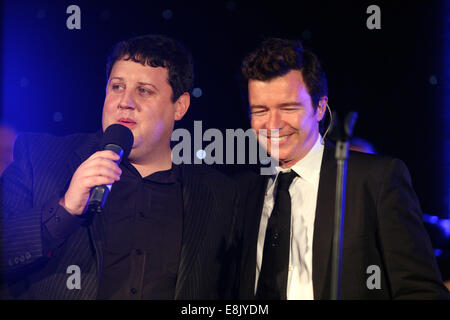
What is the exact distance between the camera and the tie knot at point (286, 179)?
7.65 ft

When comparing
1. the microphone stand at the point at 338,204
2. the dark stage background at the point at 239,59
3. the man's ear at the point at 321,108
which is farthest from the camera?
the dark stage background at the point at 239,59

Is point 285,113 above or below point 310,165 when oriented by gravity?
above

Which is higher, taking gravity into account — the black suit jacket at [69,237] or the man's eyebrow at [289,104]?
the man's eyebrow at [289,104]

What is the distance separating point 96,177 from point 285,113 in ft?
3.66

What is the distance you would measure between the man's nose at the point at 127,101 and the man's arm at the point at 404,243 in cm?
142

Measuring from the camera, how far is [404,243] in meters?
2.03

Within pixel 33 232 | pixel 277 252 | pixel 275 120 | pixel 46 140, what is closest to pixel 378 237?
pixel 277 252

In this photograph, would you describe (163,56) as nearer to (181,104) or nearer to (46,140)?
(181,104)

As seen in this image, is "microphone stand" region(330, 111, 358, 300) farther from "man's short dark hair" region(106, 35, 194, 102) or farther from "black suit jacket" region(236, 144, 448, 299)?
"man's short dark hair" region(106, 35, 194, 102)

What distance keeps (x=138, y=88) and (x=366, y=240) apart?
59.4 inches

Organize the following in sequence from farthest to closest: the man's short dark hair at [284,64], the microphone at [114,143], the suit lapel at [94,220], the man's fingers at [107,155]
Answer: the man's short dark hair at [284,64]
the suit lapel at [94,220]
the man's fingers at [107,155]
the microphone at [114,143]

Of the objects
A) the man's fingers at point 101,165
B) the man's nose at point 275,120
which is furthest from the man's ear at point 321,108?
the man's fingers at point 101,165

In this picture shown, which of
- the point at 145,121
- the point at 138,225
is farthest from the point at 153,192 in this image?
the point at 145,121

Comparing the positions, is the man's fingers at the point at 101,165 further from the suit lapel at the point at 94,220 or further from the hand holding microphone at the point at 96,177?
the suit lapel at the point at 94,220
